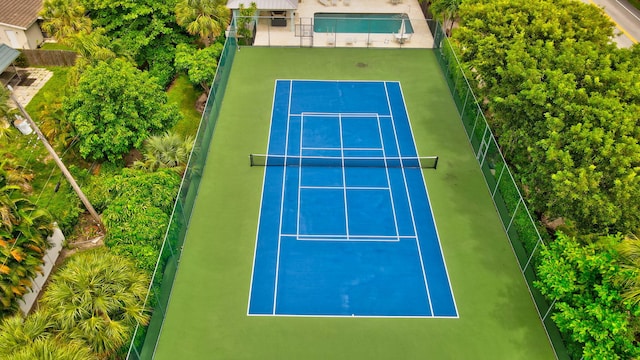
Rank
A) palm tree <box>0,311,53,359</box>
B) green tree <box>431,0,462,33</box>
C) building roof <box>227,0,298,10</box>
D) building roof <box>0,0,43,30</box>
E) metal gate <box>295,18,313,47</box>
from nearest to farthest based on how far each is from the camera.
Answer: palm tree <box>0,311,53,359</box> < green tree <box>431,0,462,33</box> < building roof <box>227,0,298,10</box> < building roof <box>0,0,43,30</box> < metal gate <box>295,18,313,47</box>

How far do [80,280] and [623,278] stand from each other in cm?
1432

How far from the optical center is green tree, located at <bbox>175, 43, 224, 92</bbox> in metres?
25.9

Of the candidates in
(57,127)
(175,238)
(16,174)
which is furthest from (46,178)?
(175,238)

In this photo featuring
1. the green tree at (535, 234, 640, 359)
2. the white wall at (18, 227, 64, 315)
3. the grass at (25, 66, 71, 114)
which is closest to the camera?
the green tree at (535, 234, 640, 359)

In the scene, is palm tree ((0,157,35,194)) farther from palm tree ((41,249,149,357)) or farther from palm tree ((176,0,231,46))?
palm tree ((176,0,231,46))

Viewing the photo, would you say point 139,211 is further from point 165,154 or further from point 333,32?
point 333,32

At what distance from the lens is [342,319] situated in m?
16.5

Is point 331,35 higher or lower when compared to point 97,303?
lower

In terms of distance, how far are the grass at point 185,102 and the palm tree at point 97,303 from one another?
43.0 feet

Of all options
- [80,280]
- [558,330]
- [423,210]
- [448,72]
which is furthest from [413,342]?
[448,72]

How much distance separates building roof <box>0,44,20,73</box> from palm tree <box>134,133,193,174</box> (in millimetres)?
12756

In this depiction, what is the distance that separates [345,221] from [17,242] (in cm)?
1182

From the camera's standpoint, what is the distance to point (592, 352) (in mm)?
12906

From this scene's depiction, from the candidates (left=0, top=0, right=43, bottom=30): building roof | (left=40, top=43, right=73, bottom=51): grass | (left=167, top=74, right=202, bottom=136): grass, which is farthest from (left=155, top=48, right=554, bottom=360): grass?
(left=0, top=0, right=43, bottom=30): building roof
